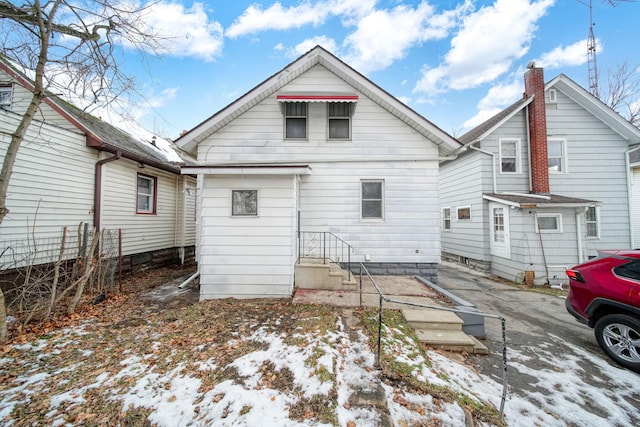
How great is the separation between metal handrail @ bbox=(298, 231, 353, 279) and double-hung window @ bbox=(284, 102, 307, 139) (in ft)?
10.2

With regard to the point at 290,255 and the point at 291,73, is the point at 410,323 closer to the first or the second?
the point at 290,255

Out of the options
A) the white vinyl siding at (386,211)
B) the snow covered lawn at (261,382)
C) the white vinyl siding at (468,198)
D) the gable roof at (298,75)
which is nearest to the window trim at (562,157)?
the white vinyl siding at (468,198)

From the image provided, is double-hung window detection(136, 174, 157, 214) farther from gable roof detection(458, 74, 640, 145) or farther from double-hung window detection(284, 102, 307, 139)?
gable roof detection(458, 74, 640, 145)

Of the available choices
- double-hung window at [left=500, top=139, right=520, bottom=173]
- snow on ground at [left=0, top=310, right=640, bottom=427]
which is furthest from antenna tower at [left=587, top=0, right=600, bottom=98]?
snow on ground at [left=0, top=310, right=640, bottom=427]

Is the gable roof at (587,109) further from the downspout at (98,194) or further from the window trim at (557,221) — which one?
the downspout at (98,194)

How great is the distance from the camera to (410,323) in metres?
4.43

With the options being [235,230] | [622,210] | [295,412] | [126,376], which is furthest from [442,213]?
[126,376]

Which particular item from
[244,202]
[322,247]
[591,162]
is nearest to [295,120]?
[244,202]

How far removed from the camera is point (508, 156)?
383 inches

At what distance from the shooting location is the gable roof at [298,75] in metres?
6.89

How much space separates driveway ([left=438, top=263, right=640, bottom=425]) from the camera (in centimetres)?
304

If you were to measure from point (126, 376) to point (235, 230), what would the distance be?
3281 millimetres

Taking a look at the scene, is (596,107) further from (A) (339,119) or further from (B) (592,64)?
(A) (339,119)

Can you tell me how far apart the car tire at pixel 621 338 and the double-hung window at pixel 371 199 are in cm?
477
